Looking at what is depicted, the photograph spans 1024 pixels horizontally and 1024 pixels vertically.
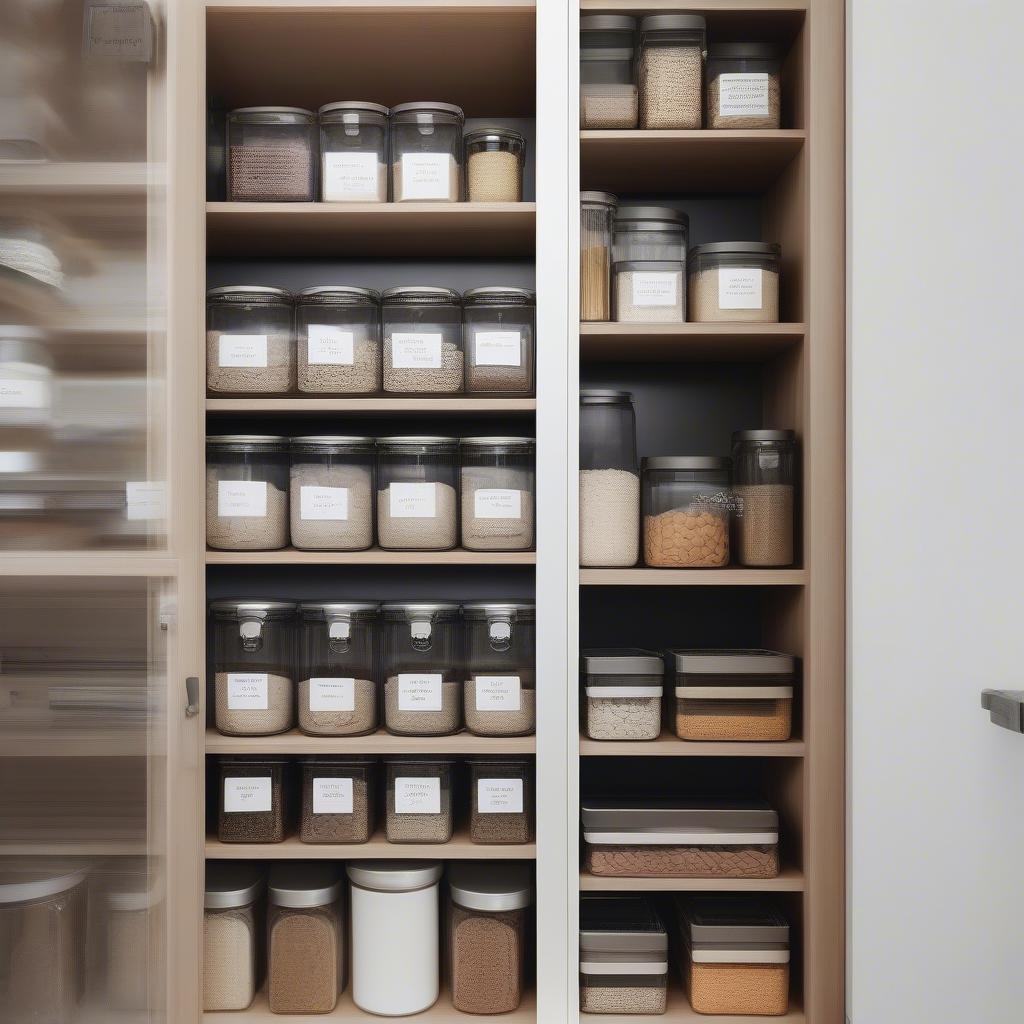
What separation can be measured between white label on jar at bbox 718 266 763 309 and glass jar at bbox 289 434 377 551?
67 cm

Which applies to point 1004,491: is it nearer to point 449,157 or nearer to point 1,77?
point 449,157

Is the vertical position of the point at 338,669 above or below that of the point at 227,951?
above

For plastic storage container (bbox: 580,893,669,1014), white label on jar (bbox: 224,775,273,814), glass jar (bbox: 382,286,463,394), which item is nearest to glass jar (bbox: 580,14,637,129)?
glass jar (bbox: 382,286,463,394)

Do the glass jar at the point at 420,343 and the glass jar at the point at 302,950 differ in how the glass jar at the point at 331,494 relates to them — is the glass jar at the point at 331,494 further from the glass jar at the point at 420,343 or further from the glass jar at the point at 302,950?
the glass jar at the point at 302,950

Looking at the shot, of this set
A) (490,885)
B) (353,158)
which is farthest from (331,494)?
(490,885)

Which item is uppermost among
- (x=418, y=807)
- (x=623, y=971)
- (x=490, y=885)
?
(x=418, y=807)

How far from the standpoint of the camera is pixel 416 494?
4.82ft

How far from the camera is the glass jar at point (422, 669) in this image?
1462mm

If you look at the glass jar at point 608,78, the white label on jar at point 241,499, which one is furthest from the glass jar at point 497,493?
the glass jar at point 608,78

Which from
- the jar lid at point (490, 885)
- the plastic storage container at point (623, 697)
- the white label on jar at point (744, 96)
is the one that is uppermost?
the white label on jar at point (744, 96)

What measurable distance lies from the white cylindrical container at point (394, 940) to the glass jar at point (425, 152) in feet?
3.80

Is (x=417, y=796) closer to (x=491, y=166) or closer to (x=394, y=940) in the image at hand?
(x=394, y=940)

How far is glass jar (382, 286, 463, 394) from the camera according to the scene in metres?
1.48

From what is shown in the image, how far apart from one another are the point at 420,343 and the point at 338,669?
1.90ft
